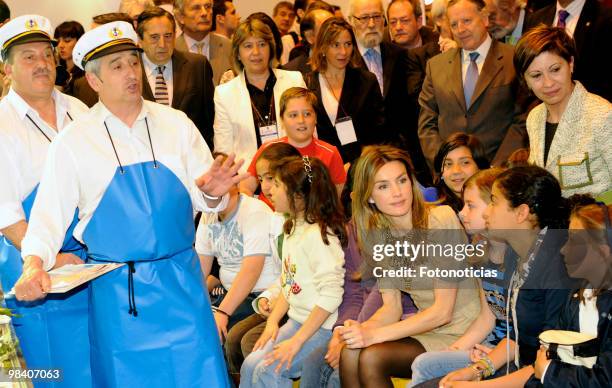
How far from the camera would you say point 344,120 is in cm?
595

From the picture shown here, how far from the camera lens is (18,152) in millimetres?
4055

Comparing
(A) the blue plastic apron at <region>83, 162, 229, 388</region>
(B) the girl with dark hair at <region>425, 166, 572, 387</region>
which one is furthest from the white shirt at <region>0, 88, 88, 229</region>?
(B) the girl with dark hair at <region>425, 166, 572, 387</region>

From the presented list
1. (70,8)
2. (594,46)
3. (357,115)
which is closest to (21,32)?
(357,115)

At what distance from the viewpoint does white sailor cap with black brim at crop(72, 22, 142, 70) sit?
147 inches

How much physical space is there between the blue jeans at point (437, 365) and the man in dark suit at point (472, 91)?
152 cm

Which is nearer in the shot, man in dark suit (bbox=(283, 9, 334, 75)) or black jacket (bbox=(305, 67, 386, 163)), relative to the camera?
black jacket (bbox=(305, 67, 386, 163))

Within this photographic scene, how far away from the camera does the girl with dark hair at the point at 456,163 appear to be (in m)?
4.86

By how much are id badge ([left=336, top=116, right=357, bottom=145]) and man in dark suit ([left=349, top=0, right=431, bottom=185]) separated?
31 cm

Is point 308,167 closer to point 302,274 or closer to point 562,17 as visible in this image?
point 302,274

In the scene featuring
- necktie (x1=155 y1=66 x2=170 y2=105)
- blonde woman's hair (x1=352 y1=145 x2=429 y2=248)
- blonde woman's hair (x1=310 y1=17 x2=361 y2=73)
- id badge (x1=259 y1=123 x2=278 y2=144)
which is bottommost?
blonde woman's hair (x1=352 y1=145 x2=429 y2=248)

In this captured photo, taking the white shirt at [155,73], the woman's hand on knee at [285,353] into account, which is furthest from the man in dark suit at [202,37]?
the woman's hand on knee at [285,353]

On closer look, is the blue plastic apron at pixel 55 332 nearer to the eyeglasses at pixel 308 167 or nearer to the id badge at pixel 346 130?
the eyeglasses at pixel 308 167

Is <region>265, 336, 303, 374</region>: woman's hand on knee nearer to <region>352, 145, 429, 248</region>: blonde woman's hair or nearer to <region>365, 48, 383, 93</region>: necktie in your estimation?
<region>352, 145, 429, 248</region>: blonde woman's hair

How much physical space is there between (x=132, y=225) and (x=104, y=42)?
72cm
